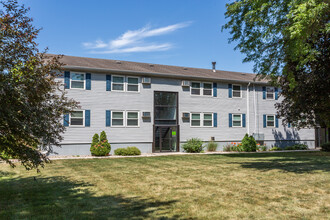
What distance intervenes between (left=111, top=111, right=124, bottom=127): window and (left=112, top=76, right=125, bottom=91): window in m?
1.74

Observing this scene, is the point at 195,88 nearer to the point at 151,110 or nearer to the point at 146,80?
the point at 151,110

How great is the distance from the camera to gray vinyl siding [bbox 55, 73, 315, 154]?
19.4 meters

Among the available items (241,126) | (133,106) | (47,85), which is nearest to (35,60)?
(47,85)

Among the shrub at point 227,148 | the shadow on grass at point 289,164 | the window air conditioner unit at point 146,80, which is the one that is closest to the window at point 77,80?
the window air conditioner unit at point 146,80

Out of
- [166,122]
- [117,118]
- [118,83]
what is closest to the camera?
[117,118]

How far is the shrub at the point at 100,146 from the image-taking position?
18562mm

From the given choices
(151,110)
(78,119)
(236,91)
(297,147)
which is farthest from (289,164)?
(297,147)

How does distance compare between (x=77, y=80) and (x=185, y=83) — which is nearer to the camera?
(x=77, y=80)

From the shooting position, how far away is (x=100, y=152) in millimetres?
18531

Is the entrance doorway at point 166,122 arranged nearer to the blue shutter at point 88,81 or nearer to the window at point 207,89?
the window at point 207,89

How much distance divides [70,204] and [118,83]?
1507 cm

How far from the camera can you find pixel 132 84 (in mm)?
20781

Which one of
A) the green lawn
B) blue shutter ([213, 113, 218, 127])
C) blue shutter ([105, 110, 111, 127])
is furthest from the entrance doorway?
the green lawn

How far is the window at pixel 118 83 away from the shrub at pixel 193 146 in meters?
6.45
